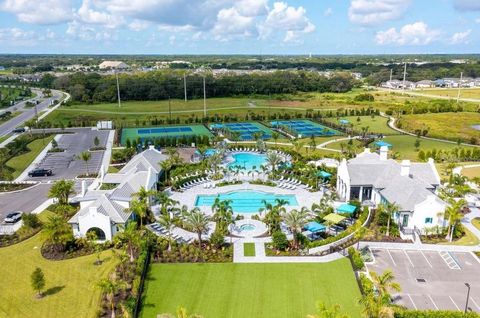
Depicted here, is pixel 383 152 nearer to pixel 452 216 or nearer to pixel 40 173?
pixel 452 216

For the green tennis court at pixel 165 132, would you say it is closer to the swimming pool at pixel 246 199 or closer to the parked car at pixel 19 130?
the parked car at pixel 19 130

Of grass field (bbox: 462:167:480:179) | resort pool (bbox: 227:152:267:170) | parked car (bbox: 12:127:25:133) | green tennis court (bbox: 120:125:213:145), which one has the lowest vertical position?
grass field (bbox: 462:167:480:179)

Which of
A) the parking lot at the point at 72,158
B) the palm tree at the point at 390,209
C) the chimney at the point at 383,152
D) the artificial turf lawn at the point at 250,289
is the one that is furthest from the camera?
the parking lot at the point at 72,158

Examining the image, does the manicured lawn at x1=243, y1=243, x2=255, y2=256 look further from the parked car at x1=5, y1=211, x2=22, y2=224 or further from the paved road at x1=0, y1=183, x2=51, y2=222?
the paved road at x1=0, y1=183, x2=51, y2=222

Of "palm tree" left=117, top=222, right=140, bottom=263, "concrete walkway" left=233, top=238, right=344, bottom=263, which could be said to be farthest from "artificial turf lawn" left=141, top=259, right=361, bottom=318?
"palm tree" left=117, top=222, right=140, bottom=263

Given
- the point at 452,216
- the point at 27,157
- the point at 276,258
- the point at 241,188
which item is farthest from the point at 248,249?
the point at 27,157

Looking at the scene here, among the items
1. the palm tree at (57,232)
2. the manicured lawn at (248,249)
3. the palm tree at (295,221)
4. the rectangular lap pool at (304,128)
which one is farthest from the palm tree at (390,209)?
the rectangular lap pool at (304,128)

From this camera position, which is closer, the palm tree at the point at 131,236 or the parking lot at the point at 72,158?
the palm tree at the point at 131,236

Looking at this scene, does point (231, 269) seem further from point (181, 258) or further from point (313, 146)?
point (313, 146)
